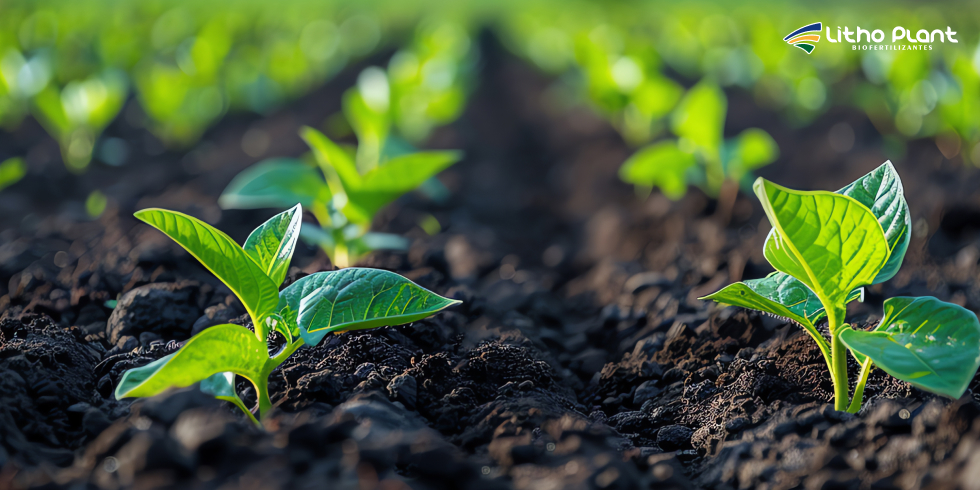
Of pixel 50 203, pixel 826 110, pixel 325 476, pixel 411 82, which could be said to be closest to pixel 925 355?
pixel 325 476

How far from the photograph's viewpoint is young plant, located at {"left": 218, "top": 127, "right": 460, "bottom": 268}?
2209 mm

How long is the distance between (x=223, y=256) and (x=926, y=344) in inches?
55.1

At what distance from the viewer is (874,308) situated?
6.75ft

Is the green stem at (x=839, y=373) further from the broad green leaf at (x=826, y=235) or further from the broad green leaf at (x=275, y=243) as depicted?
the broad green leaf at (x=275, y=243)

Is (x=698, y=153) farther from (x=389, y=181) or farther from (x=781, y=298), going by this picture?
(x=781, y=298)

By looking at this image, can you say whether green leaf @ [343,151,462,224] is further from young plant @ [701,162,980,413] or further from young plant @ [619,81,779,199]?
young plant @ [619,81,779,199]

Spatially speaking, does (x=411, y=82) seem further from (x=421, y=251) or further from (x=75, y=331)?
(x=75, y=331)

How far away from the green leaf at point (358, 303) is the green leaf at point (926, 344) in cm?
82

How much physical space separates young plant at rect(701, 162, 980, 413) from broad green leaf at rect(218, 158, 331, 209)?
4.85 feet

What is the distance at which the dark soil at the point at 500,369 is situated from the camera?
1.14 m

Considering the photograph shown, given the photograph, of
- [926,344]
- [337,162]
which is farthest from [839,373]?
[337,162]

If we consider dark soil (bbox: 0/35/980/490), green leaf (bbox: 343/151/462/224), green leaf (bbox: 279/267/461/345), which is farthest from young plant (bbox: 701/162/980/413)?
green leaf (bbox: 343/151/462/224)

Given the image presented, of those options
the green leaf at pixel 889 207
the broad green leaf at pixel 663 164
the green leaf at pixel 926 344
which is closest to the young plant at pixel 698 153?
the broad green leaf at pixel 663 164

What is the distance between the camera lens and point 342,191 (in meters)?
2.39
